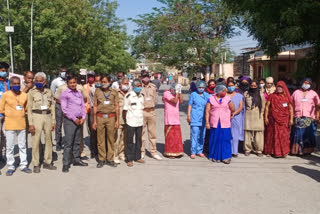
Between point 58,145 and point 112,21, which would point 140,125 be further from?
point 112,21

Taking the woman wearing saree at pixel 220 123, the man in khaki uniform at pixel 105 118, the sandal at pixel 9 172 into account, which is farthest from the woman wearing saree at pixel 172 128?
the sandal at pixel 9 172

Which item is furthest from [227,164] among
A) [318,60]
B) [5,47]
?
[5,47]

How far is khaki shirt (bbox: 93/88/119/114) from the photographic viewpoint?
6.93 meters

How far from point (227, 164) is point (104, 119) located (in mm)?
2681

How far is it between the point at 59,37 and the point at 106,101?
2278cm

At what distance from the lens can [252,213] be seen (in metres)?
4.60

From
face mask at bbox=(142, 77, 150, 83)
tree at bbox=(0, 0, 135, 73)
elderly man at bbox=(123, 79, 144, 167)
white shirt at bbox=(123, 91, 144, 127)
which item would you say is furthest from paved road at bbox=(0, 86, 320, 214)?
tree at bbox=(0, 0, 135, 73)

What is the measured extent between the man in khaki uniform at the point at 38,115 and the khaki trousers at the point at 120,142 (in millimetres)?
1286

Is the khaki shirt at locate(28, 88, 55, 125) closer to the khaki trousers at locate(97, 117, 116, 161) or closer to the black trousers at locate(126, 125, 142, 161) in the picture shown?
the khaki trousers at locate(97, 117, 116, 161)

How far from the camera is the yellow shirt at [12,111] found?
644cm

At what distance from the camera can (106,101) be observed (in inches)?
273

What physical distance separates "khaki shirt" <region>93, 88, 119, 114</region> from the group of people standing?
A: 178cm

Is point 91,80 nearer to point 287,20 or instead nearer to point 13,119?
point 13,119

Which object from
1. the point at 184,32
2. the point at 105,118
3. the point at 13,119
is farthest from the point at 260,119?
the point at 184,32
